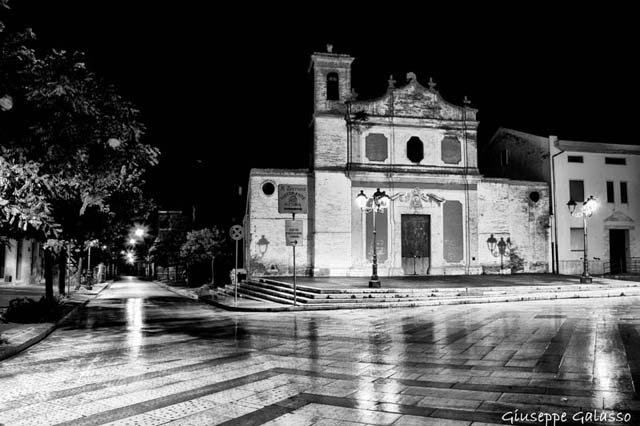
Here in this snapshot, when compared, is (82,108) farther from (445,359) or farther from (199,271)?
(199,271)

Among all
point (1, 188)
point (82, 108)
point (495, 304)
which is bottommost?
point (495, 304)

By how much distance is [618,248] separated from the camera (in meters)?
31.0

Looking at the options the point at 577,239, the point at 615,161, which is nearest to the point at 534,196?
the point at 577,239

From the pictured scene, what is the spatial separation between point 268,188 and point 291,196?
1.36 metres

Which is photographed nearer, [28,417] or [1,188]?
[28,417]

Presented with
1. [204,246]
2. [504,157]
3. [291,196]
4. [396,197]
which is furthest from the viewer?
[504,157]

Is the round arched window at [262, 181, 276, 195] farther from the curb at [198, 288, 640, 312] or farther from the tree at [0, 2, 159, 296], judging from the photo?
the tree at [0, 2, 159, 296]

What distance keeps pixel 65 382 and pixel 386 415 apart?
14.2 ft

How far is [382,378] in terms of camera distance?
657cm

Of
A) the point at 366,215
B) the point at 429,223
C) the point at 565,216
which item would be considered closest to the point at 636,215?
the point at 565,216

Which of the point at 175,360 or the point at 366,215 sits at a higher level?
the point at 366,215

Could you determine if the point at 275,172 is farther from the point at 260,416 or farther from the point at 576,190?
the point at 260,416

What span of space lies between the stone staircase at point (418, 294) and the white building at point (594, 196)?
7.93m

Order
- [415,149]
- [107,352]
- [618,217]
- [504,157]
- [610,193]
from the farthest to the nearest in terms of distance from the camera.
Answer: [504,157]
[610,193]
[618,217]
[415,149]
[107,352]
